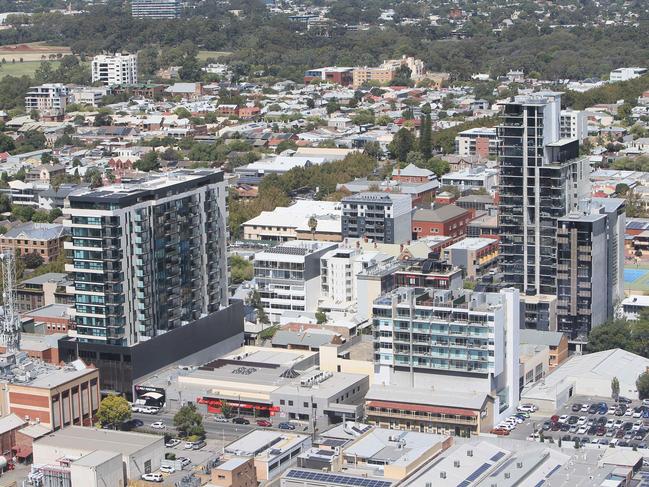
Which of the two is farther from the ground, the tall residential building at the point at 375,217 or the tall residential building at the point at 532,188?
the tall residential building at the point at 532,188

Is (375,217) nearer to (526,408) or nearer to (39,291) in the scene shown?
(39,291)

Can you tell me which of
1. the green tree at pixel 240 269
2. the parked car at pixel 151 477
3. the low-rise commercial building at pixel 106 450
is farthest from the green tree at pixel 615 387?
the green tree at pixel 240 269

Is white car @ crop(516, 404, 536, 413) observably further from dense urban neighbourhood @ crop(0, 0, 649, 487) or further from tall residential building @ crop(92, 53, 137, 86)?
tall residential building @ crop(92, 53, 137, 86)

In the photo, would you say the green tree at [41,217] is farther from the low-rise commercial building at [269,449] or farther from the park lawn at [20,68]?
the park lawn at [20,68]

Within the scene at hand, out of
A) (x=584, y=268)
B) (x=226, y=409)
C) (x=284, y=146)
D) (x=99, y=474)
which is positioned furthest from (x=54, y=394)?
(x=284, y=146)

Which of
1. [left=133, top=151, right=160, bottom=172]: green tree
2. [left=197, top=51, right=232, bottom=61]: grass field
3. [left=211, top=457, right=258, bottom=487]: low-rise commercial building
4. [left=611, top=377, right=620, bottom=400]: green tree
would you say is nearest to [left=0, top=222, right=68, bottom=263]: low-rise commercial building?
[left=133, top=151, right=160, bottom=172]: green tree

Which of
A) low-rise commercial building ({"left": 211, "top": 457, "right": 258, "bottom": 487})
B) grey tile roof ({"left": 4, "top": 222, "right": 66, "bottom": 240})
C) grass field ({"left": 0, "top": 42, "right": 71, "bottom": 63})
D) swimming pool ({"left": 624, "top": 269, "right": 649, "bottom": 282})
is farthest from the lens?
grass field ({"left": 0, "top": 42, "right": 71, "bottom": 63})
